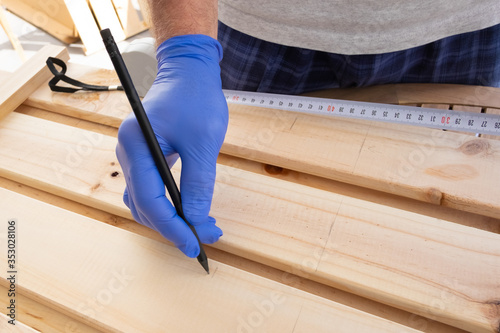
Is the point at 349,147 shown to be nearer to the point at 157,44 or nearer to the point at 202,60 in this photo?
the point at 202,60

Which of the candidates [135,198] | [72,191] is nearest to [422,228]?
[135,198]

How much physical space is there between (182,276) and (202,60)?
56 centimetres

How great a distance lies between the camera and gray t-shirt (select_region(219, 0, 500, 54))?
4.03 ft

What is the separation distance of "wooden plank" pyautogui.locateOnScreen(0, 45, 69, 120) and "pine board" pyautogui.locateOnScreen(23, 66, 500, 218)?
790 millimetres

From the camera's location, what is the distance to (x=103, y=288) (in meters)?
1.00

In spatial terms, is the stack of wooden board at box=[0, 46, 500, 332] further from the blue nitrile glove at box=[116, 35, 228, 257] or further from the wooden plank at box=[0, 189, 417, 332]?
the blue nitrile glove at box=[116, 35, 228, 257]

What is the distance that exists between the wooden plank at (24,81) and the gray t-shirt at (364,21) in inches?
31.5

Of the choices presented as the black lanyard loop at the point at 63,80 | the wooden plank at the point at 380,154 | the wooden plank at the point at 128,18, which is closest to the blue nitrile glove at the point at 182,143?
the wooden plank at the point at 380,154

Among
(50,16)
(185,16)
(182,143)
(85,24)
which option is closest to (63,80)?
(185,16)

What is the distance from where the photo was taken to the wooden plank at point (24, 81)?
4.92ft

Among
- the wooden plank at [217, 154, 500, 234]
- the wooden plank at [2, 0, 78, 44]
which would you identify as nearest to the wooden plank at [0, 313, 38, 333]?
the wooden plank at [217, 154, 500, 234]

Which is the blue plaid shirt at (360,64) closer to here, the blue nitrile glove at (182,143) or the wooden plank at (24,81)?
the blue nitrile glove at (182,143)

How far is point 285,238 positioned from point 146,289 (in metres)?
0.35

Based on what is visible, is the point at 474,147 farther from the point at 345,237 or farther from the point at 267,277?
the point at 267,277
